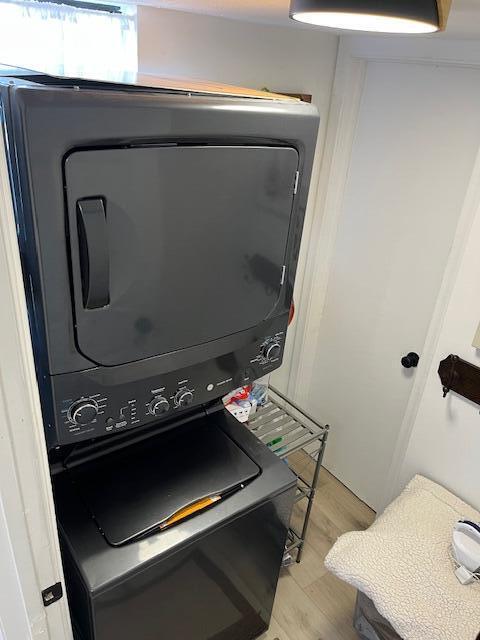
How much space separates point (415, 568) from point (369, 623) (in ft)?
1.20

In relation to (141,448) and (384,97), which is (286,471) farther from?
(384,97)

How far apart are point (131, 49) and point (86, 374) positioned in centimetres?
100

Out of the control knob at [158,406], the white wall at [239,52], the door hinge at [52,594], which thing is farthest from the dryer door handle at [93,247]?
the white wall at [239,52]

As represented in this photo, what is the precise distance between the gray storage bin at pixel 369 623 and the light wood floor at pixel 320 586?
0.13 m

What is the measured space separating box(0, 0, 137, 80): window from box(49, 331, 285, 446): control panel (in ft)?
2.42

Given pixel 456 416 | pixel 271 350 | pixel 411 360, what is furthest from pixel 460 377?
pixel 271 350

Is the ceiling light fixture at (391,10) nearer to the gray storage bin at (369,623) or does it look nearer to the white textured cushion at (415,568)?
the white textured cushion at (415,568)

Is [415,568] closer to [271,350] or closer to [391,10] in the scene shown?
[271,350]

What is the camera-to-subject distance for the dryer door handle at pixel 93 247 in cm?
75

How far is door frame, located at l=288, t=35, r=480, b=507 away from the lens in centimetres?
153

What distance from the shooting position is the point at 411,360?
190 centimetres

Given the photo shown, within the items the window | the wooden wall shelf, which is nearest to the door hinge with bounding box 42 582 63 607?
the window

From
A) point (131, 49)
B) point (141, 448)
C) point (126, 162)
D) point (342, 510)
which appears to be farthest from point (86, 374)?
point (342, 510)

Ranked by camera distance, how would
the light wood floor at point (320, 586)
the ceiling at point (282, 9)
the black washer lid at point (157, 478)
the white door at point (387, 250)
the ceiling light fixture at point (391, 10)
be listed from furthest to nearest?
the light wood floor at point (320, 586)
the white door at point (387, 250)
the black washer lid at point (157, 478)
the ceiling at point (282, 9)
the ceiling light fixture at point (391, 10)
